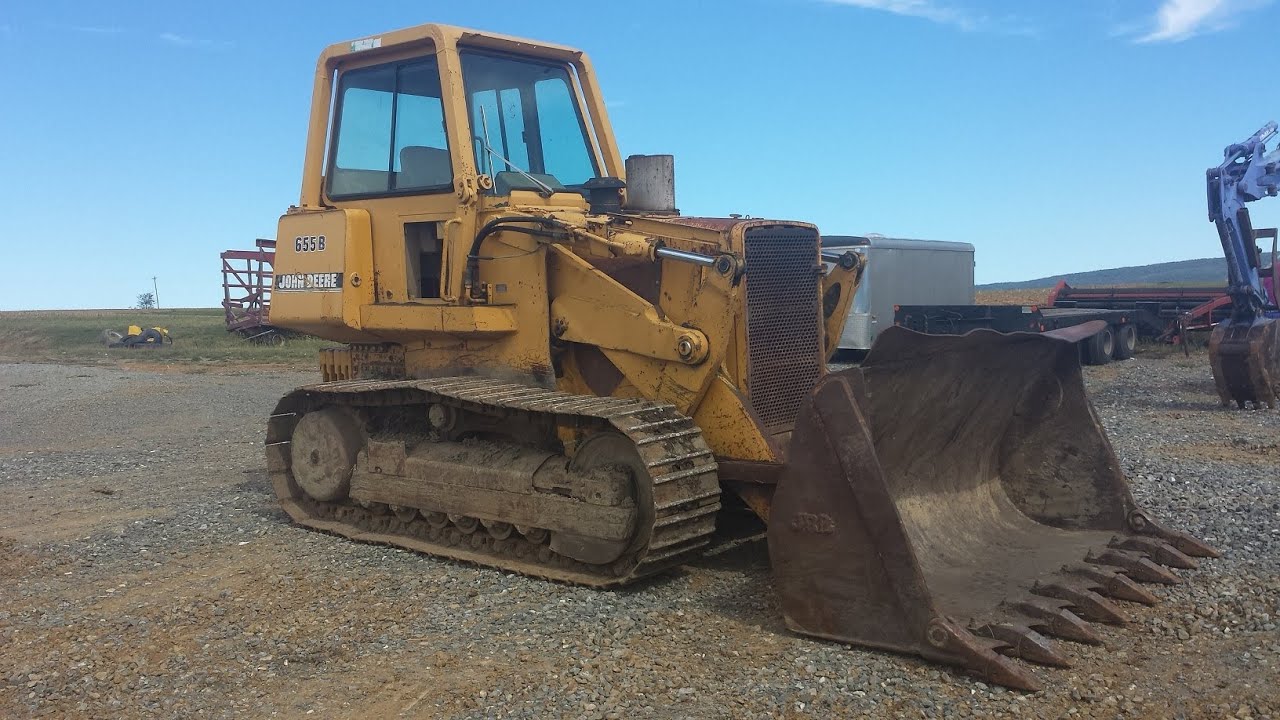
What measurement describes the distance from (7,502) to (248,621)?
483 centimetres

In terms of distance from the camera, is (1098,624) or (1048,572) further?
(1048,572)

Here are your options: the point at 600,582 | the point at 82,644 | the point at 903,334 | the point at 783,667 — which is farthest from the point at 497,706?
the point at 903,334

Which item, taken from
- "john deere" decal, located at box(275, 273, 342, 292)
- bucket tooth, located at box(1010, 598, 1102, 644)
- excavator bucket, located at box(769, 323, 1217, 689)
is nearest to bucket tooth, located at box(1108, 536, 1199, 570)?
excavator bucket, located at box(769, 323, 1217, 689)

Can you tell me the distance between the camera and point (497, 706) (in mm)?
4223

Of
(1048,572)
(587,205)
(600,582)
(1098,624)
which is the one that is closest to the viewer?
(1098,624)

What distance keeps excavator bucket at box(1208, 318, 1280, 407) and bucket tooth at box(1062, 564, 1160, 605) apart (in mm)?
10135

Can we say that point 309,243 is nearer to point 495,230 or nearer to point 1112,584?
point 495,230

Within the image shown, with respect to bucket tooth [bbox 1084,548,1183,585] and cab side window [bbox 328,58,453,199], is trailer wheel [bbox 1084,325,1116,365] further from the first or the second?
cab side window [bbox 328,58,453,199]

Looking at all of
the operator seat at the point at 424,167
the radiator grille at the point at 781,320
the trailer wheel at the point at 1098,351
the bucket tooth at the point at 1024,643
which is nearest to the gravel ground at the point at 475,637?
the bucket tooth at the point at 1024,643

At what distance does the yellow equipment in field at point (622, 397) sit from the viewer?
4852mm

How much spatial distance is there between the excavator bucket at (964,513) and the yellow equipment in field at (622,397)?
A: 0.01m

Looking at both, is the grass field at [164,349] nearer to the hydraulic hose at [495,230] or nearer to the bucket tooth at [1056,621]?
the hydraulic hose at [495,230]

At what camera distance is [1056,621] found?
470 centimetres

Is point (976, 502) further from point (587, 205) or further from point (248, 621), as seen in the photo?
point (248, 621)
